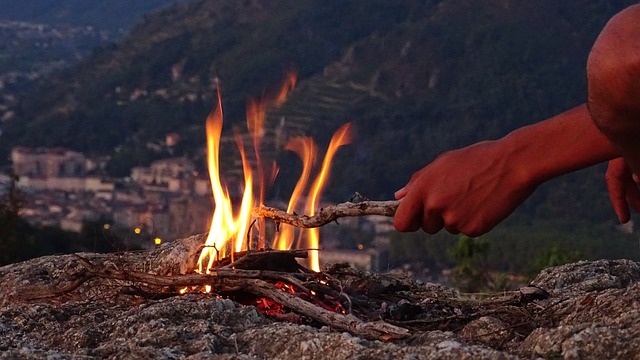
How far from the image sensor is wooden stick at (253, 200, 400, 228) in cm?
407

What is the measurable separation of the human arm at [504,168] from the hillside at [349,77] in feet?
165

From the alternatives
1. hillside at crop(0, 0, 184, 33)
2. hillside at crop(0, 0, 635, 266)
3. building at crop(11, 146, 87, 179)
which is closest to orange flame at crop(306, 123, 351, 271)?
hillside at crop(0, 0, 635, 266)

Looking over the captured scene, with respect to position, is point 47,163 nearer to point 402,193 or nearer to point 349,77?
point 349,77

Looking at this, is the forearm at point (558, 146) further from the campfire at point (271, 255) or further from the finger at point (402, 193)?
the campfire at point (271, 255)

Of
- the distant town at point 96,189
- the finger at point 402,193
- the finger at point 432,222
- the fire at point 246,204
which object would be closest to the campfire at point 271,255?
the fire at point 246,204

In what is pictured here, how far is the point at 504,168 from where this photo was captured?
3.12 metres

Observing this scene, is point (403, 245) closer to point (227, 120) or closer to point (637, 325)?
point (227, 120)

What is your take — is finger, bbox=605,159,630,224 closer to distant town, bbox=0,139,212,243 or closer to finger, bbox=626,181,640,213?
finger, bbox=626,181,640,213

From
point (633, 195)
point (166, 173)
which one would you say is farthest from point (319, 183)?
point (166, 173)

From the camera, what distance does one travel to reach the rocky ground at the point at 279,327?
3541mm

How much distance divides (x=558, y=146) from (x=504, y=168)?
0.16 metres

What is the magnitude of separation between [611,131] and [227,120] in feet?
198

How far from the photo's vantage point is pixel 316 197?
213 inches

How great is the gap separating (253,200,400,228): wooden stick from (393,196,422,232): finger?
21.1 inches
